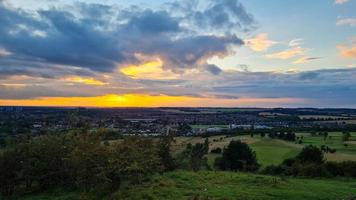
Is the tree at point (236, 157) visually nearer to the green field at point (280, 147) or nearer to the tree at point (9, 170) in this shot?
the green field at point (280, 147)

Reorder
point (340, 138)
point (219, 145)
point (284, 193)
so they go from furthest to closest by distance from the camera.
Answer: point (340, 138) < point (219, 145) < point (284, 193)

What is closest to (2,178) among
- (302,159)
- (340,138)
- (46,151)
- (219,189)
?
(46,151)

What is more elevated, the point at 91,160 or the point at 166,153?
the point at 91,160

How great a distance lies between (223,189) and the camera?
26688mm

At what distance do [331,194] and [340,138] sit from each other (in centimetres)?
7611

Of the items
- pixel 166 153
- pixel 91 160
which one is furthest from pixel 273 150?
pixel 91 160

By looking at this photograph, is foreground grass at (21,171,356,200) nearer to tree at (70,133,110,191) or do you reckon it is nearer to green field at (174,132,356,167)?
tree at (70,133,110,191)

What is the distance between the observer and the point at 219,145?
270 feet

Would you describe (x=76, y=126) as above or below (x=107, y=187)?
above

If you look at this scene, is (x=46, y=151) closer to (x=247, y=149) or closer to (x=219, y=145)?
(x=247, y=149)

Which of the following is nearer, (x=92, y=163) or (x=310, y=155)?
(x=92, y=163)

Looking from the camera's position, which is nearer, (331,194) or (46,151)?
(331,194)

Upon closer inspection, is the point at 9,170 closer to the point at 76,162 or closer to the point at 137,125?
the point at 76,162

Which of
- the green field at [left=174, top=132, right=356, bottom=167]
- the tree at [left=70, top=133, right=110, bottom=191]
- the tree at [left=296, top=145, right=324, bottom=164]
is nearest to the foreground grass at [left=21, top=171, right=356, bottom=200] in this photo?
the tree at [left=70, top=133, right=110, bottom=191]
